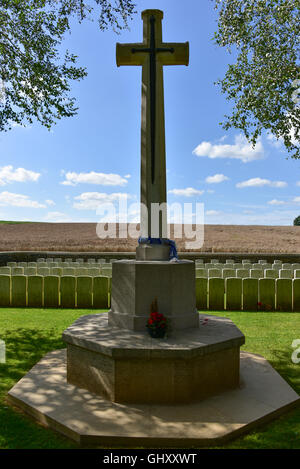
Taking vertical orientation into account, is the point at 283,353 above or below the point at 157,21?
below

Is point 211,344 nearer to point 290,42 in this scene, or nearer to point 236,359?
point 236,359

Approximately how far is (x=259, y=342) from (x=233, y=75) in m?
9.75

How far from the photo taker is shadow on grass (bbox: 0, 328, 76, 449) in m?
3.32

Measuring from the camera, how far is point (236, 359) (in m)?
4.61

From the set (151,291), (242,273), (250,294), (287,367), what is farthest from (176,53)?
(242,273)

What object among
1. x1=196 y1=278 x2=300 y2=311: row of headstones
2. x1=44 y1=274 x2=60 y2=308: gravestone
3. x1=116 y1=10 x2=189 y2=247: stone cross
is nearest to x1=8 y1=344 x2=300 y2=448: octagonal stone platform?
x1=116 y1=10 x2=189 y2=247: stone cross

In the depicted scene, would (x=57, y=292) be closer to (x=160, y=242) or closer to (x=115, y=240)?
(x=160, y=242)

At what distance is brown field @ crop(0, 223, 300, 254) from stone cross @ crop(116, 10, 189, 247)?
15700mm

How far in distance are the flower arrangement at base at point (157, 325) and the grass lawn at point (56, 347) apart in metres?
1.45

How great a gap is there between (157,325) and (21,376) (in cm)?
226

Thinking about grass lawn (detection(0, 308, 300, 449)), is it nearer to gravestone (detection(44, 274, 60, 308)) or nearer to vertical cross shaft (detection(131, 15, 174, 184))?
gravestone (detection(44, 274, 60, 308))

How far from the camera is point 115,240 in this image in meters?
22.7

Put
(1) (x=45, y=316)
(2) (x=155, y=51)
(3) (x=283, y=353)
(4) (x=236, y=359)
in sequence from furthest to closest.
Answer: (1) (x=45, y=316) < (3) (x=283, y=353) < (2) (x=155, y=51) < (4) (x=236, y=359)
